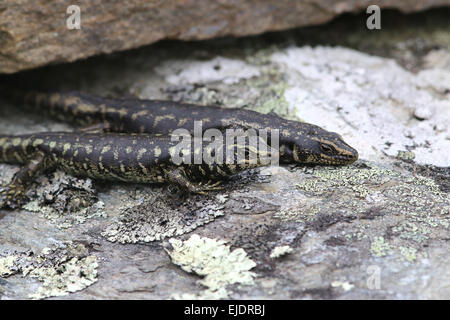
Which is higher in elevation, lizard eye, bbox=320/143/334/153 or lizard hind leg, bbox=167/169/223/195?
lizard eye, bbox=320/143/334/153

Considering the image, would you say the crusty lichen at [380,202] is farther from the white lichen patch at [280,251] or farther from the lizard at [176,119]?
the white lichen patch at [280,251]

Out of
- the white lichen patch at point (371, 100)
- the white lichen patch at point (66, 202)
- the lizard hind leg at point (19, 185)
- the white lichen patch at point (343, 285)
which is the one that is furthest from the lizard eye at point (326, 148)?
the lizard hind leg at point (19, 185)

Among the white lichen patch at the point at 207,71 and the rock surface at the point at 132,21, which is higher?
the rock surface at the point at 132,21

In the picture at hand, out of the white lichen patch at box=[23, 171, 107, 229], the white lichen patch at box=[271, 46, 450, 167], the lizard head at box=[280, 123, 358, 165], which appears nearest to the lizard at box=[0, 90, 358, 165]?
the lizard head at box=[280, 123, 358, 165]

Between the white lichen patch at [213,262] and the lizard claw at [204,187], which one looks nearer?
the white lichen patch at [213,262]

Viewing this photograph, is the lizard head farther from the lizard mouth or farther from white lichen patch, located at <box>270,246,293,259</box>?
white lichen patch, located at <box>270,246,293,259</box>

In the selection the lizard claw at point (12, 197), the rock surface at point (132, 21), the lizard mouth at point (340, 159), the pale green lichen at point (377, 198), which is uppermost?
the rock surface at point (132, 21)

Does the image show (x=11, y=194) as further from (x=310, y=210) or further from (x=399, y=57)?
(x=399, y=57)

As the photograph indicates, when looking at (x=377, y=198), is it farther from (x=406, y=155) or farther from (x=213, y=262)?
(x=213, y=262)

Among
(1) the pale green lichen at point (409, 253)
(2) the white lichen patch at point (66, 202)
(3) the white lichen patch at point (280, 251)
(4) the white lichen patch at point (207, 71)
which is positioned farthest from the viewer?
(4) the white lichen patch at point (207, 71)
